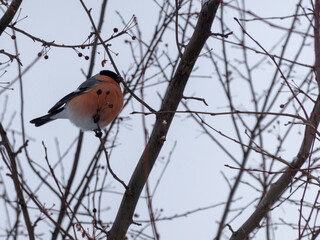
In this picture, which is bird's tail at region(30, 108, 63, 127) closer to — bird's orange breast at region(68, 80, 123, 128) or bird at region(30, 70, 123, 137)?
bird at region(30, 70, 123, 137)

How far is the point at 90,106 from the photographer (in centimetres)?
376

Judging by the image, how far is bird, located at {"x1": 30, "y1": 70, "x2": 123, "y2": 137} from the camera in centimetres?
373

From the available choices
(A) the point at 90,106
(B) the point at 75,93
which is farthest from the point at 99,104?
(B) the point at 75,93

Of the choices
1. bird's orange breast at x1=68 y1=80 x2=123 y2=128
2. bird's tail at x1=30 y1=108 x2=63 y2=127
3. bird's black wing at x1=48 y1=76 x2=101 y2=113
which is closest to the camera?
bird's orange breast at x1=68 y1=80 x2=123 y2=128

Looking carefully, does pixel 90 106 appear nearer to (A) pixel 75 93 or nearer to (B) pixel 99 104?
(B) pixel 99 104

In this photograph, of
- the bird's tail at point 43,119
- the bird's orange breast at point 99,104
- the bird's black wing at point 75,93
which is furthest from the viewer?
the bird's tail at point 43,119

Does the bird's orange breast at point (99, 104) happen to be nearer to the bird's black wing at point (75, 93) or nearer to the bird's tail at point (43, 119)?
the bird's black wing at point (75, 93)

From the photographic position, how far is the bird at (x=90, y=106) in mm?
3734

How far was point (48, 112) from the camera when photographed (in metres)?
4.11

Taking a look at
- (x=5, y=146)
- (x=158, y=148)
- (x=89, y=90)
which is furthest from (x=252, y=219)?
(x=89, y=90)

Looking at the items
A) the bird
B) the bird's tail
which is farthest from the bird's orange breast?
the bird's tail

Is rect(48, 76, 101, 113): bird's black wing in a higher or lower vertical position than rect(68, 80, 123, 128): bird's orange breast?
higher

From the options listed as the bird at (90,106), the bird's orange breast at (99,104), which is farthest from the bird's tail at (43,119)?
the bird's orange breast at (99,104)

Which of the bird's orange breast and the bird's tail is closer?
the bird's orange breast
